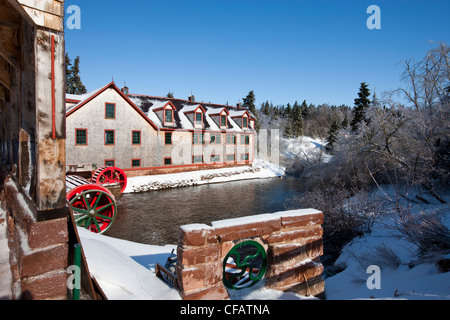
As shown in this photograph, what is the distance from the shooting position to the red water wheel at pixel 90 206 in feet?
35.8

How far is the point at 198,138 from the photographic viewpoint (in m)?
28.5

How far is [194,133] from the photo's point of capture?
28078 millimetres

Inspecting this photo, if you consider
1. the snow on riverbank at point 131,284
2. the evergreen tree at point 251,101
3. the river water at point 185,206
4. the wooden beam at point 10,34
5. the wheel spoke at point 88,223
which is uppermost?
the evergreen tree at point 251,101

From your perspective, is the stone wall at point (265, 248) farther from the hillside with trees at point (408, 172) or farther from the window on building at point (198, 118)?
the window on building at point (198, 118)

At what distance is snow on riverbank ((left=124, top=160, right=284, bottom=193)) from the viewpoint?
21.6 m

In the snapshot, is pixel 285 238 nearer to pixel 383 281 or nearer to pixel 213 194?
pixel 383 281

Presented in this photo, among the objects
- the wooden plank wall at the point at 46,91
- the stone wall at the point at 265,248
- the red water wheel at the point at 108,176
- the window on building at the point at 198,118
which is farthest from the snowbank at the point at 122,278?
the window on building at the point at 198,118

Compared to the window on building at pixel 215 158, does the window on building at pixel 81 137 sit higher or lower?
higher

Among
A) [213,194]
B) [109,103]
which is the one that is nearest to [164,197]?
[213,194]

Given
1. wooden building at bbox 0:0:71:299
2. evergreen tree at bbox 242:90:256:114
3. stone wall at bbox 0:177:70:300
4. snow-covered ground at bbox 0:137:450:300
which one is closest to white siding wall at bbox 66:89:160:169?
snow-covered ground at bbox 0:137:450:300

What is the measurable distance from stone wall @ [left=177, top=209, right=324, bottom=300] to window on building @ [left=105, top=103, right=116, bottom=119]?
69.3 feet

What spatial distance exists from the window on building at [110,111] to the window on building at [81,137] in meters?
2.20

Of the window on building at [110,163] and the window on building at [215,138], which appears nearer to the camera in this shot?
the window on building at [110,163]

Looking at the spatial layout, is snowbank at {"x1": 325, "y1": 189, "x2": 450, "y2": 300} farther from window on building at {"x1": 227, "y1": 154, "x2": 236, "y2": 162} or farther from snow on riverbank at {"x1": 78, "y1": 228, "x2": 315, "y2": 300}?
window on building at {"x1": 227, "y1": 154, "x2": 236, "y2": 162}
